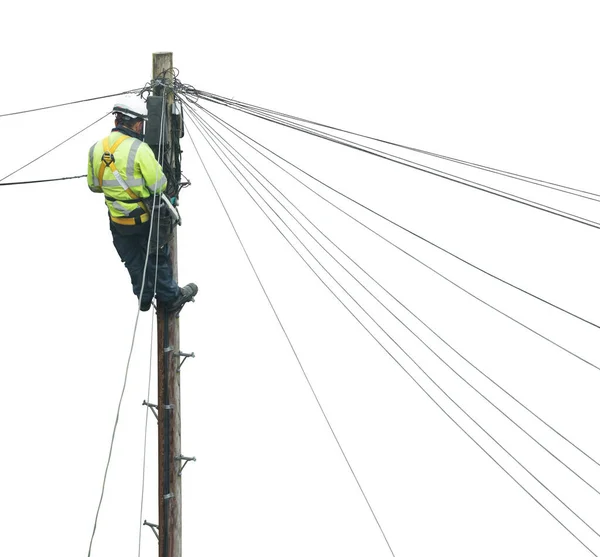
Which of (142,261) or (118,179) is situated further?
(142,261)

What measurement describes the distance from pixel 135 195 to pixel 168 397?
81.6 inches

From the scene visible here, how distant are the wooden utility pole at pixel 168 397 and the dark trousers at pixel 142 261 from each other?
12cm

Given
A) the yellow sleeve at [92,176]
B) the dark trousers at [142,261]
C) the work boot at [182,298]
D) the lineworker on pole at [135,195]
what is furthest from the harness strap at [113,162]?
the work boot at [182,298]

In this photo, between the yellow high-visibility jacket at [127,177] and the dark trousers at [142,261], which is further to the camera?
the dark trousers at [142,261]

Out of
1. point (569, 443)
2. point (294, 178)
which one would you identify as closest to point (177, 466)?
point (294, 178)

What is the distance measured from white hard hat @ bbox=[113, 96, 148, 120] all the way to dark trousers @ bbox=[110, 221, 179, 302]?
1.06 m

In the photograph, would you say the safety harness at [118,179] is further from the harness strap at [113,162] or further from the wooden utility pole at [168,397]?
the wooden utility pole at [168,397]

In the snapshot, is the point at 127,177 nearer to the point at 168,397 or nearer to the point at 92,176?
the point at 92,176

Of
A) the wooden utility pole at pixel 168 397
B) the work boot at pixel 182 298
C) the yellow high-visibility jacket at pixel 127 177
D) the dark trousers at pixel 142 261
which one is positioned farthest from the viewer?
the work boot at pixel 182 298

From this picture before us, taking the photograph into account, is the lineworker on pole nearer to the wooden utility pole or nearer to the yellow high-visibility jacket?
the yellow high-visibility jacket

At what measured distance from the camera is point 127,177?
10758 mm

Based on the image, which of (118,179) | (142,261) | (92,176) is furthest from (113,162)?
(142,261)

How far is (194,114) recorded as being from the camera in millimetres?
11117

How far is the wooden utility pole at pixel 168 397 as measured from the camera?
10.9 m
